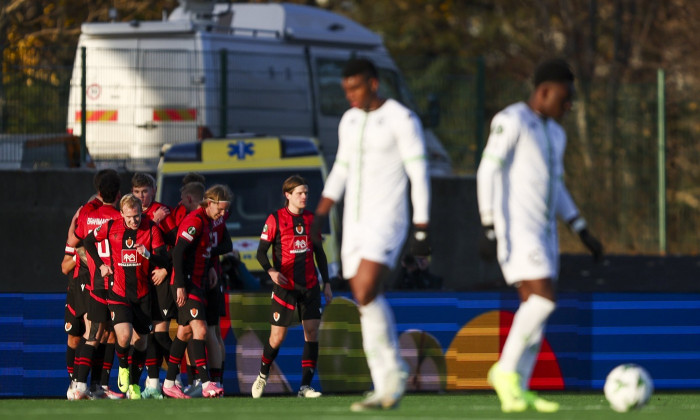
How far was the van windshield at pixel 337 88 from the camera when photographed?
2036 cm

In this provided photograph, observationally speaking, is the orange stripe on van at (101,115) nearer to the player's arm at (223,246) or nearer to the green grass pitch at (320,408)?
the player's arm at (223,246)

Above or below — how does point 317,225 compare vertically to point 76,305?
above

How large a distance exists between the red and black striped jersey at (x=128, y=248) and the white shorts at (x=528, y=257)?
402cm

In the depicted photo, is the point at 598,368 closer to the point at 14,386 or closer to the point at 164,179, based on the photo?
the point at 14,386

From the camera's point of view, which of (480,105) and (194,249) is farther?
(480,105)

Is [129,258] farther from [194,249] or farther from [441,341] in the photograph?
[441,341]

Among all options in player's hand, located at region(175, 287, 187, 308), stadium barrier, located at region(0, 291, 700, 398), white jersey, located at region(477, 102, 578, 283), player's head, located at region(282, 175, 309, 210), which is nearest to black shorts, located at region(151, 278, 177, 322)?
player's hand, located at region(175, 287, 187, 308)

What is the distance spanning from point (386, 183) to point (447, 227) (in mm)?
12838

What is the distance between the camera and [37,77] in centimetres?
1962

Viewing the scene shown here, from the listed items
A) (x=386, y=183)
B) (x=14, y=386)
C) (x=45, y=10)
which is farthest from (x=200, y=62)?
(x=386, y=183)

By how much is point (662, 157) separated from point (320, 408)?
1494 centimetres

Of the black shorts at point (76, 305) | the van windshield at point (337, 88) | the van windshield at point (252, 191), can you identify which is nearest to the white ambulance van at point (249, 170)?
the van windshield at point (252, 191)

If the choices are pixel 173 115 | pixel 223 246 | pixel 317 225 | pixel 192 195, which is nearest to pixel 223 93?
pixel 173 115

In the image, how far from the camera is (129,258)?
464 inches
